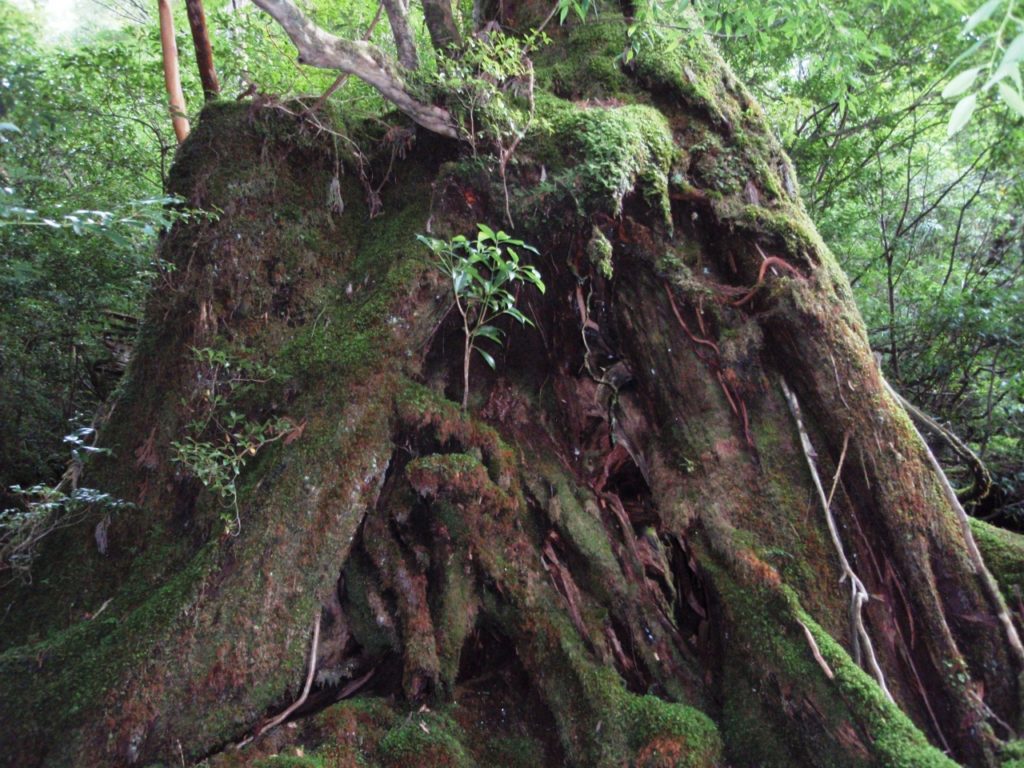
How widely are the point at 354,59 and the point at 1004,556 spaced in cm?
395

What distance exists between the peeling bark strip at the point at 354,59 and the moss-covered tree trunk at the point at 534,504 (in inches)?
10.9

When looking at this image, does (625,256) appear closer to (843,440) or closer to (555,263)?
(555,263)

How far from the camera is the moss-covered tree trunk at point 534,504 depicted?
93.9 inches

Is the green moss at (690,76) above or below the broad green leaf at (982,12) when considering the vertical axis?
above

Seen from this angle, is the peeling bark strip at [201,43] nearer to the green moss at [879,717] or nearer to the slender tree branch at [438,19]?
the slender tree branch at [438,19]

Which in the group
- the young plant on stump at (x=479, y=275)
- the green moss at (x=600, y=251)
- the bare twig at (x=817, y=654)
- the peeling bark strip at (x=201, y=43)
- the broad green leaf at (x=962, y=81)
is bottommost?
the bare twig at (x=817, y=654)

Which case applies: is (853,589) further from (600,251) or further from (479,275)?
(479,275)

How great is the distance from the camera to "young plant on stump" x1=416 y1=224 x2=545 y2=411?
2732 millimetres

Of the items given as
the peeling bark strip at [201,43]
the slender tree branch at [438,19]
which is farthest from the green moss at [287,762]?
the slender tree branch at [438,19]

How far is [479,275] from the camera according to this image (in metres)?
2.99

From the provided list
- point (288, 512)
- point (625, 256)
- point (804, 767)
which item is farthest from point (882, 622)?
point (288, 512)

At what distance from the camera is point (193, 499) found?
9.39 ft

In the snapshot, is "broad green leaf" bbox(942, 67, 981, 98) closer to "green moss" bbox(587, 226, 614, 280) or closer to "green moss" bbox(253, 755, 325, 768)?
"green moss" bbox(587, 226, 614, 280)

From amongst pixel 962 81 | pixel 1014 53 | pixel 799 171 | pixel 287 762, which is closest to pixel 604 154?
pixel 962 81
